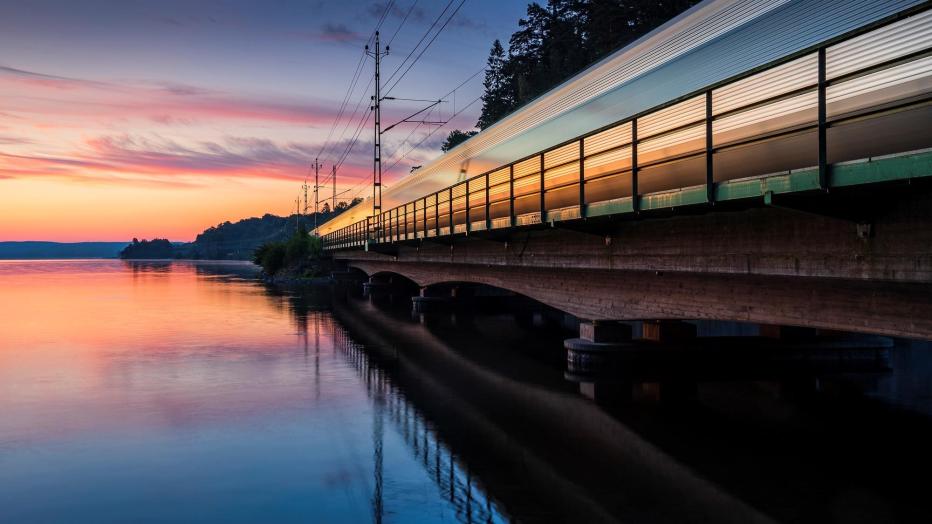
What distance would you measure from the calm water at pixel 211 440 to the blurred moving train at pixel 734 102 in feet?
20.9

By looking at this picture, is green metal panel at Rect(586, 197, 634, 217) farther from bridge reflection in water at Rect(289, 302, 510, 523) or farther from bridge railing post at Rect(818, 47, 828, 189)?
bridge reflection in water at Rect(289, 302, 510, 523)

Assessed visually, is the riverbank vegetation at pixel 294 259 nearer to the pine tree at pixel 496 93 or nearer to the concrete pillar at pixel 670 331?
the pine tree at pixel 496 93

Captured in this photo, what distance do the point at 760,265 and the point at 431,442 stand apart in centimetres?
618

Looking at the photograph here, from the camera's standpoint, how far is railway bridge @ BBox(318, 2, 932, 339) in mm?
8359

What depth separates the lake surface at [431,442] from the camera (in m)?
8.66

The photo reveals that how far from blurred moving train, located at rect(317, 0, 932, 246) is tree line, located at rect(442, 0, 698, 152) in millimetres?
34803

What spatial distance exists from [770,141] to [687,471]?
5.33 m

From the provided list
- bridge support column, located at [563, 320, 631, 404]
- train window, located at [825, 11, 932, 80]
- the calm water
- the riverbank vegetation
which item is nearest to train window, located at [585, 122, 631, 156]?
bridge support column, located at [563, 320, 631, 404]

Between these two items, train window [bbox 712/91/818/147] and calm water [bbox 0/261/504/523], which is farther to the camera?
train window [bbox 712/91/818/147]

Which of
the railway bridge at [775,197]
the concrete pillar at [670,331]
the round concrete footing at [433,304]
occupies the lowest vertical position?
the round concrete footing at [433,304]

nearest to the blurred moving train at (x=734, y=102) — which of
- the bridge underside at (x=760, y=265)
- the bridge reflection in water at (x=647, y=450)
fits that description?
the bridge underside at (x=760, y=265)

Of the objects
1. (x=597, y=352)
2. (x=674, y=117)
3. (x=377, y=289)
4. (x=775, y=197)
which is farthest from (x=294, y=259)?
(x=775, y=197)

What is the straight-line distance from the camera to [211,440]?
1166 centimetres

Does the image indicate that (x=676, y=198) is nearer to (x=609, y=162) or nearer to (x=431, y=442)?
(x=609, y=162)
